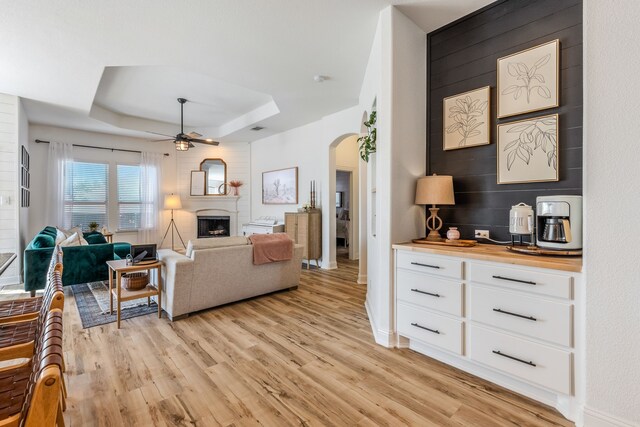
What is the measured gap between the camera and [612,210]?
162cm

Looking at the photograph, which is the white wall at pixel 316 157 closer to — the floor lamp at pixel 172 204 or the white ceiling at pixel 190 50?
the white ceiling at pixel 190 50

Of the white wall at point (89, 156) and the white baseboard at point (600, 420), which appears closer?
the white baseboard at point (600, 420)

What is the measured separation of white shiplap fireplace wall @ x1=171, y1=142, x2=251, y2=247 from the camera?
24.9ft

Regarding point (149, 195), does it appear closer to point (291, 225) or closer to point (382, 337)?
point (291, 225)

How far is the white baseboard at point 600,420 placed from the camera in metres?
1.59

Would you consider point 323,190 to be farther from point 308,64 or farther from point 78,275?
point 78,275

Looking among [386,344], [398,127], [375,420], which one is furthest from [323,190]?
[375,420]

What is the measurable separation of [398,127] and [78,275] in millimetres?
4463

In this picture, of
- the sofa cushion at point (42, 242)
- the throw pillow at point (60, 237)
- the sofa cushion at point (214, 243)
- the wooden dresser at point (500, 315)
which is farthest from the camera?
the throw pillow at point (60, 237)

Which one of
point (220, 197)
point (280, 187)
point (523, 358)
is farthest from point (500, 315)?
point (220, 197)

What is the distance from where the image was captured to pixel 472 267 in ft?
7.04

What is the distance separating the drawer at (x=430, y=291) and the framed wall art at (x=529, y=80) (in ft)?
4.76

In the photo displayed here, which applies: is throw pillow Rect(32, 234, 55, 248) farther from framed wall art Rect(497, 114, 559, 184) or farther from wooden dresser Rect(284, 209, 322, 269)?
framed wall art Rect(497, 114, 559, 184)

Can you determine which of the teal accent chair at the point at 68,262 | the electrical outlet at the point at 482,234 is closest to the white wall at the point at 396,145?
the electrical outlet at the point at 482,234
